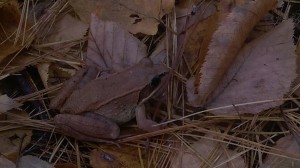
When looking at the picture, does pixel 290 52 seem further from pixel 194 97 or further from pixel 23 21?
pixel 23 21

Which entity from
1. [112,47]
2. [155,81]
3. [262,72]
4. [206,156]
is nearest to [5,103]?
[112,47]

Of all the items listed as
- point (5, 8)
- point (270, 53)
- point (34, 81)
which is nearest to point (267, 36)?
point (270, 53)

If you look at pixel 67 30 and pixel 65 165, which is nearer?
pixel 65 165

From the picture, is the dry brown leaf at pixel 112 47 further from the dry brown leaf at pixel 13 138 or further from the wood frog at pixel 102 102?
the dry brown leaf at pixel 13 138

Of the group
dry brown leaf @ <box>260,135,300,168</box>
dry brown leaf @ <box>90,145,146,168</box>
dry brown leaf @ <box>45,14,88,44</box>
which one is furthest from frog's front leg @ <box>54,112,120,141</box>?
dry brown leaf @ <box>260,135,300,168</box>

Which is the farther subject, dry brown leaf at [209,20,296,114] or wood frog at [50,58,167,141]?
wood frog at [50,58,167,141]

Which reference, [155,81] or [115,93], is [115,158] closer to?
[115,93]

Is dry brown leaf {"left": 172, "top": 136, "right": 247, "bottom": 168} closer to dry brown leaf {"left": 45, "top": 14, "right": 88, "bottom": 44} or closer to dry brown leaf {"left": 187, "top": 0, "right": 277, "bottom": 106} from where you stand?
dry brown leaf {"left": 187, "top": 0, "right": 277, "bottom": 106}
